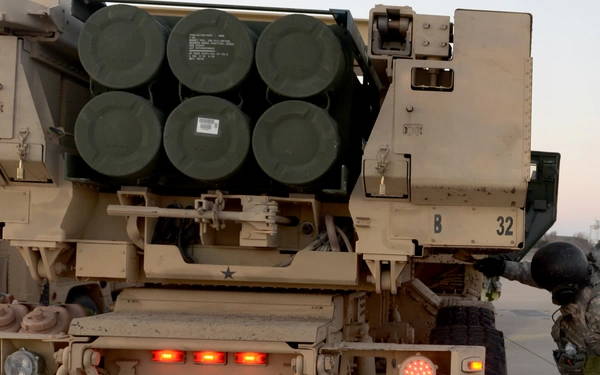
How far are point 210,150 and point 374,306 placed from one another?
2.83 meters

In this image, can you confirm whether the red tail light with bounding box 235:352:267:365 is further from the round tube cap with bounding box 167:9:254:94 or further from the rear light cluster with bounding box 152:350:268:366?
the round tube cap with bounding box 167:9:254:94

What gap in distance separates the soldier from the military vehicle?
109 cm

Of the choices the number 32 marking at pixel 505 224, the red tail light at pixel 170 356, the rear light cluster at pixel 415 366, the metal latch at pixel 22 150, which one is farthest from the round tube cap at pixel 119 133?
the number 32 marking at pixel 505 224

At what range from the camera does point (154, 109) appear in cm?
472

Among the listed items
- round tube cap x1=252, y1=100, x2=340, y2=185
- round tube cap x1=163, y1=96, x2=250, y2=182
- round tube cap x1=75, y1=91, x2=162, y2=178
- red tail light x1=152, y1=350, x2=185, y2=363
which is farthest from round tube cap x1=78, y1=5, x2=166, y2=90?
red tail light x1=152, y1=350, x2=185, y2=363

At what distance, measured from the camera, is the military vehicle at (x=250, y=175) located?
4.48 m

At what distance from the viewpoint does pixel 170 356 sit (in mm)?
4438

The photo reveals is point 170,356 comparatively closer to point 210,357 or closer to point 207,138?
point 210,357

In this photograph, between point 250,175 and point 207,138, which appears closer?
point 207,138

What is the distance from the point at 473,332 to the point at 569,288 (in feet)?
2.91

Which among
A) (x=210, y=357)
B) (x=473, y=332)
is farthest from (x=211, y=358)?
(x=473, y=332)

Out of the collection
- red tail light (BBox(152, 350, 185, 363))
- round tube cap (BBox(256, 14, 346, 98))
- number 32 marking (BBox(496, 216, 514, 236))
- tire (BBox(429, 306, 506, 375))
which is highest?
round tube cap (BBox(256, 14, 346, 98))

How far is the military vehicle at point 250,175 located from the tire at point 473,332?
1.31 m

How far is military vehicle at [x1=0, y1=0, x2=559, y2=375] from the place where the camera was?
177 inches
